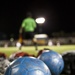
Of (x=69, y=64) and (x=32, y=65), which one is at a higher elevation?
(x=32, y=65)

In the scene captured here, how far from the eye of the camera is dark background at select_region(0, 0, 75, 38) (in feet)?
102

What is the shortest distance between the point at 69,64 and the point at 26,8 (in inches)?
955

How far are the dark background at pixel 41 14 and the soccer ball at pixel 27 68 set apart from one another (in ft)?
86.7

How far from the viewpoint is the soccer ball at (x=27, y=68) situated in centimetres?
410

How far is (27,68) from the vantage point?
164 inches

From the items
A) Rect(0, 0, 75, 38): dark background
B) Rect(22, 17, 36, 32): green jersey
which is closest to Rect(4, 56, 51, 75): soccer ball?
Rect(22, 17, 36, 32): green jersey

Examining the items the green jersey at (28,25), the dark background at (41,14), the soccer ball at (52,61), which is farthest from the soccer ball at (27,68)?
the dark background at (41,14)

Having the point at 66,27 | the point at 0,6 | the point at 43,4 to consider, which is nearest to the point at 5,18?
the point at 0,6

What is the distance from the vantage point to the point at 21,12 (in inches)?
1236

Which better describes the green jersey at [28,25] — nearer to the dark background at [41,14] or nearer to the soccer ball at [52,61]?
the soccer ball at [52,61]

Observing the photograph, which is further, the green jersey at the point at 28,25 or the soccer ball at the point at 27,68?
the green jersey at the point at 28,25

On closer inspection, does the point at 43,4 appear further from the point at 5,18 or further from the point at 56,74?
the point at 56,74

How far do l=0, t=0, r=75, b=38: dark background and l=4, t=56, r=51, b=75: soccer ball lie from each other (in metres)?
26.4

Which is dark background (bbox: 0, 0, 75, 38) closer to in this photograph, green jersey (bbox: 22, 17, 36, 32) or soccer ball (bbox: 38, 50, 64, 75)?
green jersey (bbox: 22, 17, 36, 32)
